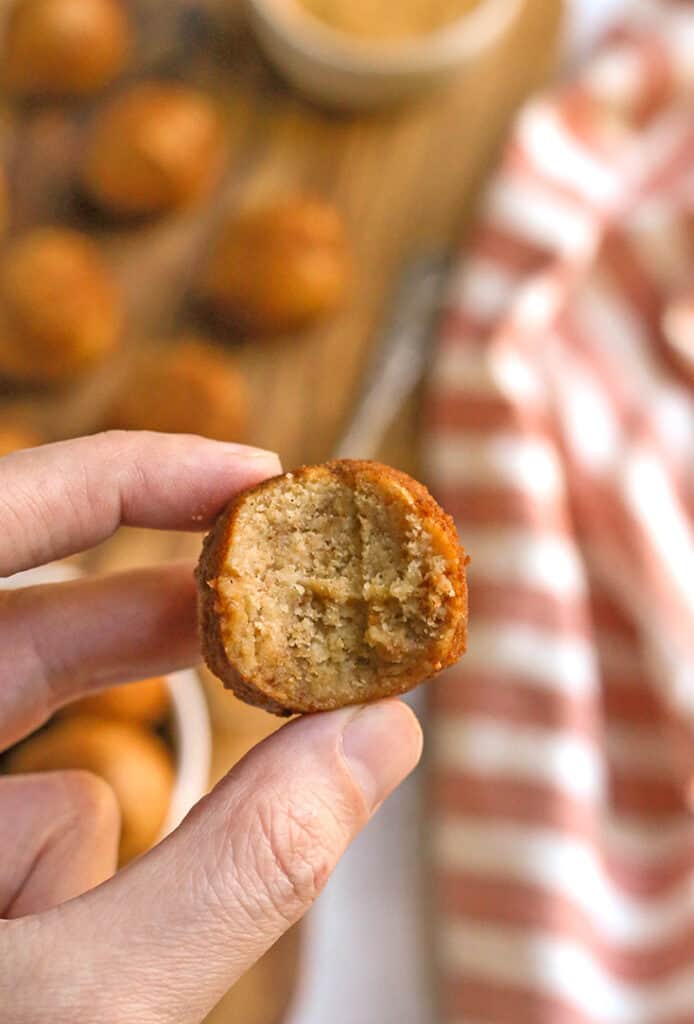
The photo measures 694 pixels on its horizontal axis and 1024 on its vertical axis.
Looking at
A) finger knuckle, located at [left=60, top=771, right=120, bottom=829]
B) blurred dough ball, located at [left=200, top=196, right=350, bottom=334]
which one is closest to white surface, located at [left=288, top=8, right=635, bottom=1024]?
finger knuckle, located at [left=60, top=771, right=120, bottom=829]

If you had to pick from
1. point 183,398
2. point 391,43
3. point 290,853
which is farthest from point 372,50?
point 290,853

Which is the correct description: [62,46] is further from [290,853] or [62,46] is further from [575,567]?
[290,853]

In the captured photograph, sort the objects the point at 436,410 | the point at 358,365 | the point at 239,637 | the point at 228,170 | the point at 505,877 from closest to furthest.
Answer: the point at 239,637, the point at 505,877, the point at 436,410, the point at 358,365, the point at 228,170

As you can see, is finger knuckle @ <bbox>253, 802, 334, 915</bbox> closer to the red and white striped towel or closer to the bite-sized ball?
the bite-sized ball

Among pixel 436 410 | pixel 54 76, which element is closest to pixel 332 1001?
pixel 436 410

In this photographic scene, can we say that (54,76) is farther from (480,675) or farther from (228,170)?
(480,675)

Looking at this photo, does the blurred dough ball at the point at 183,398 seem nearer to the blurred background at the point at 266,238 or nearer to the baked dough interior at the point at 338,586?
the blurred background at the point at 266,238
